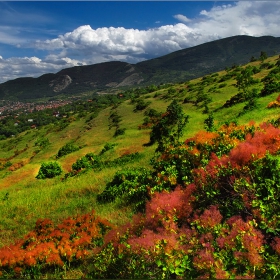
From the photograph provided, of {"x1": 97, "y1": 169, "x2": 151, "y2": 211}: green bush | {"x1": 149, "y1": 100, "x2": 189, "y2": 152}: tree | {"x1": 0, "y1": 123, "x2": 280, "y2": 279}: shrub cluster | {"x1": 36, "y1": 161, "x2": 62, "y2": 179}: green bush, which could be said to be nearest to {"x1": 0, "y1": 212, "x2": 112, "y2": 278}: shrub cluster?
{"x1": 0, "y1": 123, "x2": 280, "y2": 279}: shrub cluster

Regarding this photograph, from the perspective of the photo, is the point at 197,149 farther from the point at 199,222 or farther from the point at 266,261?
the point at 266,261

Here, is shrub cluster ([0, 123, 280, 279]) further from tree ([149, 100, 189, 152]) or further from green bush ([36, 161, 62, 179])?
tree ([149, 100, 189, 152])

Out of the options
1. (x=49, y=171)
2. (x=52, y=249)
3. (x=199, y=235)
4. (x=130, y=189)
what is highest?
(x=199, y=235)

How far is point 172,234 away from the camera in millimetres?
5980

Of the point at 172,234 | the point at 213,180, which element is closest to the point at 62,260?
the point at 172,234

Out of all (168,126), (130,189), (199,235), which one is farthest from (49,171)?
(199,235)

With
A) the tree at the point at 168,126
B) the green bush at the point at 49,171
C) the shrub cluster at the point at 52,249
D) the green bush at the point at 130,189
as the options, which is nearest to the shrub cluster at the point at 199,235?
the shrub cluster at the point at 52,249

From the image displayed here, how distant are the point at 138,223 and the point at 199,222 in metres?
1.91

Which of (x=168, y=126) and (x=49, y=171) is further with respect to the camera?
(x=168, y=126)

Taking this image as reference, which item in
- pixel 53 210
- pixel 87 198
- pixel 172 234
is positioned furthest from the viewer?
pixel 87 198

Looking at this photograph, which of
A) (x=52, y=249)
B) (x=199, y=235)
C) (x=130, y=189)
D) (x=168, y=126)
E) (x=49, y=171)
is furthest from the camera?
(x=168, y=126)

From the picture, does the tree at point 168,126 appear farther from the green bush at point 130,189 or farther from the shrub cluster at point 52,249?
the shrub cluster at point 52,249

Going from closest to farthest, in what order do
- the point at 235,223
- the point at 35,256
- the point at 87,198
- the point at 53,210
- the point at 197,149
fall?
the point at 235,223
the point at 35,256
the point at 197,149
the point at 53,210
the point at 87,198

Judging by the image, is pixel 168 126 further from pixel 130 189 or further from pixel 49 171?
pixel 130 189
